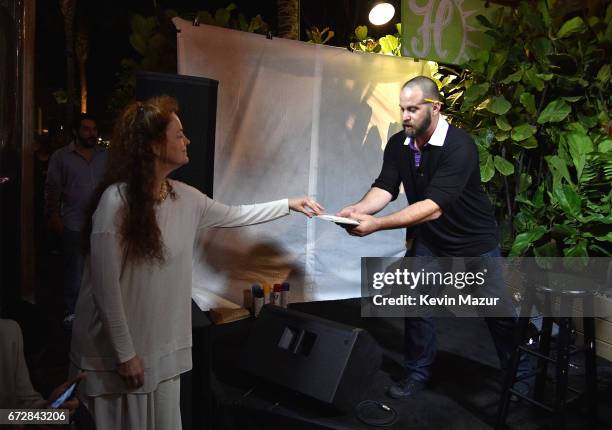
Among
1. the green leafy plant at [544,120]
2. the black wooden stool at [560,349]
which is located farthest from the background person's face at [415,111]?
the black wooden stool at [560,349]

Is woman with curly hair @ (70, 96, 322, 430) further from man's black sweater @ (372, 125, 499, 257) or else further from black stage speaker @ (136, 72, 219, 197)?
man's black sweater @ (372, 125, 499, 257)

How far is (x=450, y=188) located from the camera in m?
2.99

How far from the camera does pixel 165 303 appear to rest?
1792 millimetres

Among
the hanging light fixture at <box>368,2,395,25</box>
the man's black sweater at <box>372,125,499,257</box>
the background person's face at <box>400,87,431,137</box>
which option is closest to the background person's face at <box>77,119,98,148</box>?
the man's black sweater at <box>372,125,499,257</box>

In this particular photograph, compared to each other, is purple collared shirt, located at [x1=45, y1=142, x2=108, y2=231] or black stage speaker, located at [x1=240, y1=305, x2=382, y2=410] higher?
purple collared shirt, located at [x1=45, y1=142, x2=108, y2=231]

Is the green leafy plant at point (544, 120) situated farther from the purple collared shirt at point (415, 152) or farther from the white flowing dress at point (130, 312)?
the white flowing dress at point (130, 312)

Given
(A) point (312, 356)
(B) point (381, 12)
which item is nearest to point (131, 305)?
(A) point (312, 356)

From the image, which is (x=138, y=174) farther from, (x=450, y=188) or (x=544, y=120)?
(x=544, y=120)

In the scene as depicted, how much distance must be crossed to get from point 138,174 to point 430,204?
1.82 meters

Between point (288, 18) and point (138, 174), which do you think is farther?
point (288, 18)

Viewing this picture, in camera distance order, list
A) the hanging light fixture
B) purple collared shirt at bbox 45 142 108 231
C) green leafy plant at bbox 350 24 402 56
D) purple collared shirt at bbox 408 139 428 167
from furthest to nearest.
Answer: the hanging light fixture → green leafy plant at bbox 350 24 402 56 → purple collared shirt at bbox 45 142 108 231 → purple collared shirt at bbox 408 139 428 167

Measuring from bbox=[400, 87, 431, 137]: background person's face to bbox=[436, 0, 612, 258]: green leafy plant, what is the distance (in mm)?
1016

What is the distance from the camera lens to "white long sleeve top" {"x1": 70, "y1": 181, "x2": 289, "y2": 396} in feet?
5.41

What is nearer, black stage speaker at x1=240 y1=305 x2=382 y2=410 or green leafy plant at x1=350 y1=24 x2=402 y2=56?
black stage speaker at x1=240 y1=305 x2=382 y2=410
